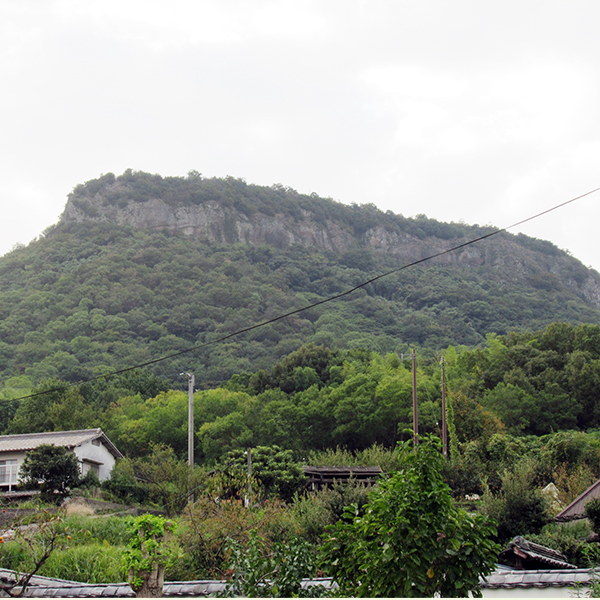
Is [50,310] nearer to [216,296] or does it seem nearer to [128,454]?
[216,296]

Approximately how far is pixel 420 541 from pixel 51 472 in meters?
25.8

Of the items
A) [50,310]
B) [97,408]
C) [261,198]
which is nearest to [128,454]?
[97,408]

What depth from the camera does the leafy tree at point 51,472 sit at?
27.8m

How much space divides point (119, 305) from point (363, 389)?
149 ft

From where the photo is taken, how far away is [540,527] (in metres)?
19.8

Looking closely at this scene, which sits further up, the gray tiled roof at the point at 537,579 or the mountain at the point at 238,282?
the mountain at the point at 238,282

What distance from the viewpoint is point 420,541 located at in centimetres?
546

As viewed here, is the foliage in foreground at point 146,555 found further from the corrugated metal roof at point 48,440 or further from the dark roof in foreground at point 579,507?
the corrugated metal roof at point 48,440

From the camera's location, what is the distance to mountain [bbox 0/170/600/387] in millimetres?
71688

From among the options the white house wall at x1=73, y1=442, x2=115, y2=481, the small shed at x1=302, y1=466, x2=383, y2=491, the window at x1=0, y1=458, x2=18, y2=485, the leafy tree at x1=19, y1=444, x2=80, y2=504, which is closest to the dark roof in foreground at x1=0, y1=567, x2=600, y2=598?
the small shed at x1=302, y1=466, x2=383, y2=491

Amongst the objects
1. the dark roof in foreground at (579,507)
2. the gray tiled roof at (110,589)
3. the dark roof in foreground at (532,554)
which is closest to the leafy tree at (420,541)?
the gray tiled roof at (110,589)

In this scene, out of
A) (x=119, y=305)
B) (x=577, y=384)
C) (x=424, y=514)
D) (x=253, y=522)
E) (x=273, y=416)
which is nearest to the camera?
(x=424, y=514)

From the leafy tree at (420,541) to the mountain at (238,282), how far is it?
58.5 meters

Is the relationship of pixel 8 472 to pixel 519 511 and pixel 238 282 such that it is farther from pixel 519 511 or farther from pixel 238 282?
pixel 238 282
